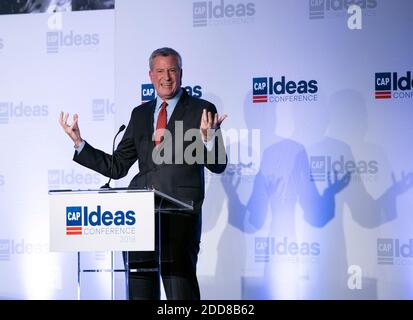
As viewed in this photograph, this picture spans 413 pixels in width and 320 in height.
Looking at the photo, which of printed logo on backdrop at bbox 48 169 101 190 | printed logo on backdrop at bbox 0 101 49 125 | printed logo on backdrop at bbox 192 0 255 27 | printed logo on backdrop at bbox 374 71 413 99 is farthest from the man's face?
printed logo on backdrop at bbox 374 71 413 99

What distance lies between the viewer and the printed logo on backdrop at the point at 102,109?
7113 mm

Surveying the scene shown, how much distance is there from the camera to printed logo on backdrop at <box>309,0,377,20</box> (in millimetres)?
6547

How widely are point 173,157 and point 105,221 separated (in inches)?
64.4

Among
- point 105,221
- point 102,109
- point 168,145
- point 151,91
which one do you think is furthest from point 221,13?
point 105,221

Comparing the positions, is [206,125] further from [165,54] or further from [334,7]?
[334,7]

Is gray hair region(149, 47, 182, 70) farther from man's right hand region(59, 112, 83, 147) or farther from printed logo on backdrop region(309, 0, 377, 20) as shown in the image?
printed logo on backdrop region(309, 0, 377, 20)

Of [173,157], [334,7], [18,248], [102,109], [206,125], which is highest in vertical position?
[334,7]

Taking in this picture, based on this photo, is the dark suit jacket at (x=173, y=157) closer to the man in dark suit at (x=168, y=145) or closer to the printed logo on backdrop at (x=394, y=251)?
the man in dark suit at (x=168, y=145)

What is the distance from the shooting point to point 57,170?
7156 mm

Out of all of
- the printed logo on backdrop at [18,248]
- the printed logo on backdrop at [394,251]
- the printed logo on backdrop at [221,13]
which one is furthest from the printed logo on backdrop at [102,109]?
the printed logo on backdrop at [394,251]

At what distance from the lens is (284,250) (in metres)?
6.59

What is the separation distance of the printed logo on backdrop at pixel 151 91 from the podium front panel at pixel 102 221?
202 centimetres
